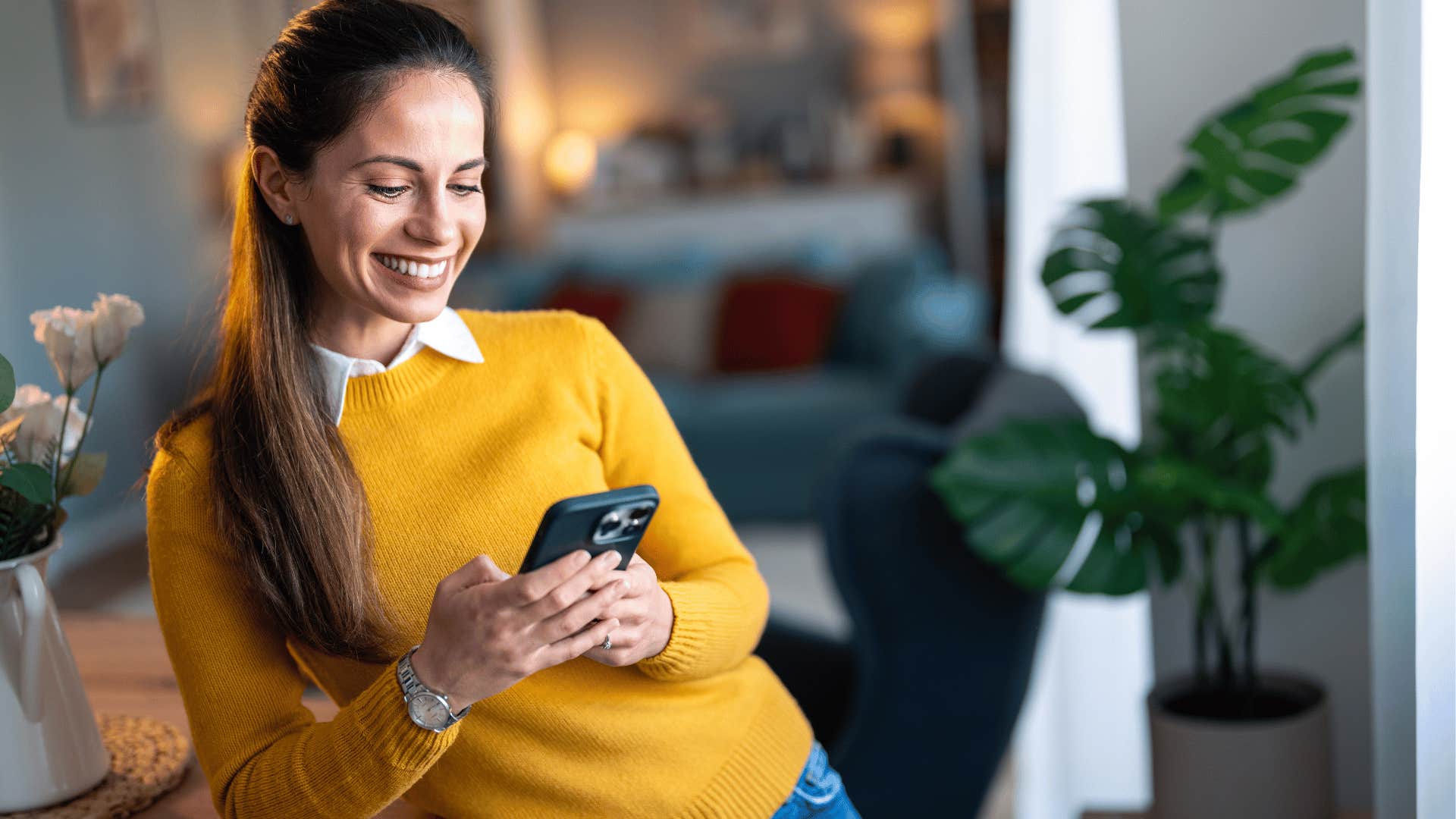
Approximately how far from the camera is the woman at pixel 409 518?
92 centimetres

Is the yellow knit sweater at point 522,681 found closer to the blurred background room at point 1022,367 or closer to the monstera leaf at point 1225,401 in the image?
the blurred background room at point 1022,367

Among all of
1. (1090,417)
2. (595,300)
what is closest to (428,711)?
(1090,417)

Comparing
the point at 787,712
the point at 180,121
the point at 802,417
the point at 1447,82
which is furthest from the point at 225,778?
the point at 180,121

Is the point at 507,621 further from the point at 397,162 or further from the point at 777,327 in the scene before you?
the point at 777,327

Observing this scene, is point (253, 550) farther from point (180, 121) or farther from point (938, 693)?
point (180, 121)

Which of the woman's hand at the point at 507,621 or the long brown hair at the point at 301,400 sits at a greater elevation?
the long brown hair at the point at 301,400

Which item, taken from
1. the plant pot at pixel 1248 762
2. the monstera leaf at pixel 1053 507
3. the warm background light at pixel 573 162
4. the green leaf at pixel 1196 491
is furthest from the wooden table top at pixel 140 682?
the warm background light at pixel 573 162

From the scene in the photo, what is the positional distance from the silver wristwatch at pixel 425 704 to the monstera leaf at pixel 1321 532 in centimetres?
145

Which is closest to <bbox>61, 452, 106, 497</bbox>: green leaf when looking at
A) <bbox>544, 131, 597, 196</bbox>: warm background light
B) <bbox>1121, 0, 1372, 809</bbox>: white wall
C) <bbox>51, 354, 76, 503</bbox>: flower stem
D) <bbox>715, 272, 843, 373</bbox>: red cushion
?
<bbox>51, 354, 76, 503</bbox>: flower stem

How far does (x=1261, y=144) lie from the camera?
6.15ft

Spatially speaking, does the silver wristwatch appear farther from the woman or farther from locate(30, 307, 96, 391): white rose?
locate(30, 307, 96, 391): white rose

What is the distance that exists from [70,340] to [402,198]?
34 cm

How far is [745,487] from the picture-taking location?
175 inches

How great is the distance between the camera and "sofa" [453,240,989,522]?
14.4 feet
